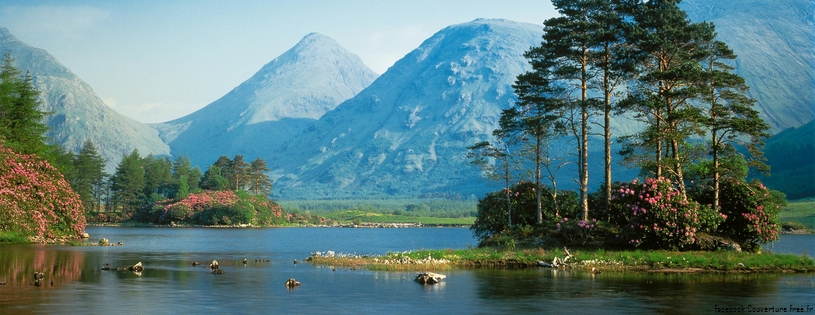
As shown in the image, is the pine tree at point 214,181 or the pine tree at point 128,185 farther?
the pine tree at point 128,185

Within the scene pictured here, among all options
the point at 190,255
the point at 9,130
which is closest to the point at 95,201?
the point at 9,130

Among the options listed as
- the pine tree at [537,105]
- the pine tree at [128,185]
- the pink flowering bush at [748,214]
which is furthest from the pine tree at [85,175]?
the pink flowering bush at [748,214]

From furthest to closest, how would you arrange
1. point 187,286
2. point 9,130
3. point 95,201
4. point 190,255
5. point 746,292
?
point 95,201 < point 9,130 < point 190,255 < point 187,286 < point 746,292

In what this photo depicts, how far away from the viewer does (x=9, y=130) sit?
8012 centimetres

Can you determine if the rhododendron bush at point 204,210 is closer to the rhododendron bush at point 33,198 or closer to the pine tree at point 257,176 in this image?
the pine tree at point 257,176

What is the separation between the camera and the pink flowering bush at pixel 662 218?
52562 millimetres

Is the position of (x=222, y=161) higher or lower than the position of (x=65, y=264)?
higher

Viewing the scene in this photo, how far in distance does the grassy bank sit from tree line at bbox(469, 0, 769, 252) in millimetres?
4628

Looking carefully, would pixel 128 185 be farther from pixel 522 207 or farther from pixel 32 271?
pixel 32 271

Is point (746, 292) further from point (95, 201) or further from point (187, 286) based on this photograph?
point (95, 201)

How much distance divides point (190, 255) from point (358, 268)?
869 inches

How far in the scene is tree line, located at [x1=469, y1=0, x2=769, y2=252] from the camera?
55438mm

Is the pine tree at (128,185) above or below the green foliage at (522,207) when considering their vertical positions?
above

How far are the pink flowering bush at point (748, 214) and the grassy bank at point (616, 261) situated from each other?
2.28 m
